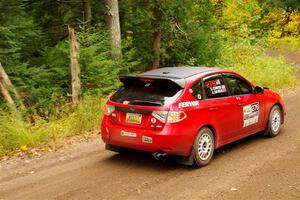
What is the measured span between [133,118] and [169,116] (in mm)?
706

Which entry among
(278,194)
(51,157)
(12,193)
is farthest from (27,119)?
(278,194)

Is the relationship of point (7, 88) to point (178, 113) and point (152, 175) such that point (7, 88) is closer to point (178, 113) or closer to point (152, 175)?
point (152, 175)

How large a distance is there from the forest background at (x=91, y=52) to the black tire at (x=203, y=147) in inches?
140

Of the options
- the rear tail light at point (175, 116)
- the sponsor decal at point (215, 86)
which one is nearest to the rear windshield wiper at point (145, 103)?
the rear tail light at point (175, 116)

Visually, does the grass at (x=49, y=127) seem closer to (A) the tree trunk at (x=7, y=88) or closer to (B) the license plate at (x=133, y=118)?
(A) the tree trunk at (x=7, y=88)

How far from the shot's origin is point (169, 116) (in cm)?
720

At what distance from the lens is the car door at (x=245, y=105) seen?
8.59 metres

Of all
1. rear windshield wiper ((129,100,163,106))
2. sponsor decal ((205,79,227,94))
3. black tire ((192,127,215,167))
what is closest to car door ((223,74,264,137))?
sponsor decal ((205,79,227,94))

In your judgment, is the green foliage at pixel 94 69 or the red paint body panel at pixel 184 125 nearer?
the red paint body panel at pixel 184 125

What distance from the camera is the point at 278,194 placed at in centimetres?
630

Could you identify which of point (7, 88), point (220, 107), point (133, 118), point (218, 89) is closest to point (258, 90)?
point (218, 89)

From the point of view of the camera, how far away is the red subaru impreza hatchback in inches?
285

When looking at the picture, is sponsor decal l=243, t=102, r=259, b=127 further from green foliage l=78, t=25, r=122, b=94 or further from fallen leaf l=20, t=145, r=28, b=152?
green foliage l=78, t=25, r=122, b=94

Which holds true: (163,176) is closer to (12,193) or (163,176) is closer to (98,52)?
(12,193)
